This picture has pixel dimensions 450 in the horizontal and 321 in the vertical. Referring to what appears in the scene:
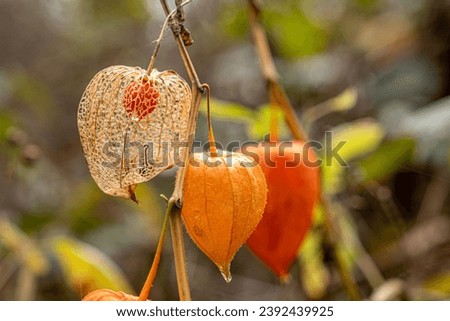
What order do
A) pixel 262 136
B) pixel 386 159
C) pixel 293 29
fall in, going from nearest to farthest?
pixel 262 136
pixel 386 159
pixel 293 29

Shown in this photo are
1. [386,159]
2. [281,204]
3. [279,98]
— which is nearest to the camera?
[281,204]

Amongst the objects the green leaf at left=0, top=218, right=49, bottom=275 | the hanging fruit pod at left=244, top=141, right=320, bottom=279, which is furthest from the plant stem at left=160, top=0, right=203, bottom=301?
the green leaf at left=0, top=218, right=49, bottom=275

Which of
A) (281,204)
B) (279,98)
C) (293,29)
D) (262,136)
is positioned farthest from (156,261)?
(293,29)

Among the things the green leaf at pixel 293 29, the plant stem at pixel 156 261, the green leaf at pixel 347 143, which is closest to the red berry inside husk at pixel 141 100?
the plant stem at pixel 156 261

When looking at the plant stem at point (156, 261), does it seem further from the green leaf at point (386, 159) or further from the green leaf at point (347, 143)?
the green leaf at point (386, 159)

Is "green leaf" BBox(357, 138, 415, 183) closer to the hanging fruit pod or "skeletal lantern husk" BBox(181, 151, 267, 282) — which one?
the hanging fruit pod

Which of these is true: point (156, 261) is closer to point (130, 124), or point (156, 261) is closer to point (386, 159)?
point (130, 124)

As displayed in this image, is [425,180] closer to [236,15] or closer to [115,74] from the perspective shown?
[236,15]
